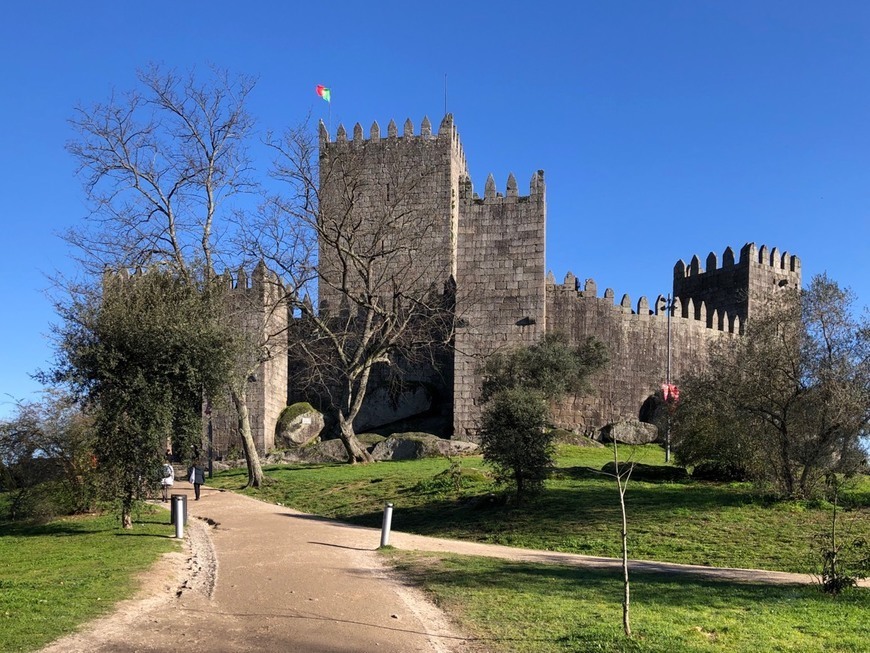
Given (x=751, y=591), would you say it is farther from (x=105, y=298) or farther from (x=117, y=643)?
(x=105, y=298)

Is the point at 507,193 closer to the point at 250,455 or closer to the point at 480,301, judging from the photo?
the point at 480,301

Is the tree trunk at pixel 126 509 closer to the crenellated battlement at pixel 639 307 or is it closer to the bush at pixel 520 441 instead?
the bush at pixel 520 441

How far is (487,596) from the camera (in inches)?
399

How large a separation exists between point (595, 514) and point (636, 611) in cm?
713

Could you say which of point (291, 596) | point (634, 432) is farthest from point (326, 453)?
point (291, 596)

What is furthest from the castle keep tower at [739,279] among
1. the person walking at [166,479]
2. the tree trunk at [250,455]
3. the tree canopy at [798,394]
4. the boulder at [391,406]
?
the person walking at [166,479]

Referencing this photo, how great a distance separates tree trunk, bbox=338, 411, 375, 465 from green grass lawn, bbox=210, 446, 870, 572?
3509 millimetres

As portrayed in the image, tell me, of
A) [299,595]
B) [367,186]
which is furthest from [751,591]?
[367,186]

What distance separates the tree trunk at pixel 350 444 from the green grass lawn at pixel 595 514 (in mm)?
3509

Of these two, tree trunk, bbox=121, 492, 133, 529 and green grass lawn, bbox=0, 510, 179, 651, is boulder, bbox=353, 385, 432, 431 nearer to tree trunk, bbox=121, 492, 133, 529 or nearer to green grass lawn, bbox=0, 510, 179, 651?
green grass lawn, bbox=0, 510, 179, 651

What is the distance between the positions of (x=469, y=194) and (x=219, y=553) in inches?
850

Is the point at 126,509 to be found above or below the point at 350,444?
below

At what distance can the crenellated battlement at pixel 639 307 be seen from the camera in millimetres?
34094

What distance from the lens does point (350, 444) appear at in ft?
87.3
